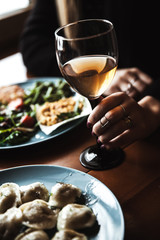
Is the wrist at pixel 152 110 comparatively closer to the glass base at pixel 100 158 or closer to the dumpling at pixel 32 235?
the glass base at pixel 100 158

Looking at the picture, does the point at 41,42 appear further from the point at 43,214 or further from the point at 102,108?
the point at 43,214

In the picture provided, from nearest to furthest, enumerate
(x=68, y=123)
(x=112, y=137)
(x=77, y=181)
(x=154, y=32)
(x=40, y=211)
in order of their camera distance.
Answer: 1. (x=40, y=211)
2. (x=77, y=181)
3. (x=112, y=137)
4. (x=68, y=123)
5. (x=154, y=32)

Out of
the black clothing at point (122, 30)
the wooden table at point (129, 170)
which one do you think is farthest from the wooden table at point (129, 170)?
the black clothing at point (122, 30)

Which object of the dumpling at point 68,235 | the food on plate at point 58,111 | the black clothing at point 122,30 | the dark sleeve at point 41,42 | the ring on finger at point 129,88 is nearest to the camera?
the dumpling at point 68,235

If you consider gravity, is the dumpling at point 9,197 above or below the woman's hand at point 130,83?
above

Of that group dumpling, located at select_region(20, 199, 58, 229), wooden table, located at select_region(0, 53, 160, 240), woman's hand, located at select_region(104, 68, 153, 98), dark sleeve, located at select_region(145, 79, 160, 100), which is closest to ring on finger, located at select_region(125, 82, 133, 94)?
woman's hand, located at select_region(104, 68, 153, 98)

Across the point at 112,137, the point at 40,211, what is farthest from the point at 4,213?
the point at 112,137

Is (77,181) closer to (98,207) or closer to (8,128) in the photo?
(98,207)

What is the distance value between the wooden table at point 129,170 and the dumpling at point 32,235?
0.61ft

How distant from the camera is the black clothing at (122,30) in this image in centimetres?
183

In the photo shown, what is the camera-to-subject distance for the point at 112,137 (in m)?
0.87

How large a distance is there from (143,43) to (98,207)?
1484 mm

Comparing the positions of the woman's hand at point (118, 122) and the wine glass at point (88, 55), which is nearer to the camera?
the wine glass at point (88, 55)

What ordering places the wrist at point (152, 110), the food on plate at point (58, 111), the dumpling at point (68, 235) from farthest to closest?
1. the food on plate at point (58, 111)
2. the wrist at point (152, 110)
3. the dumpling at point (68, 235)
